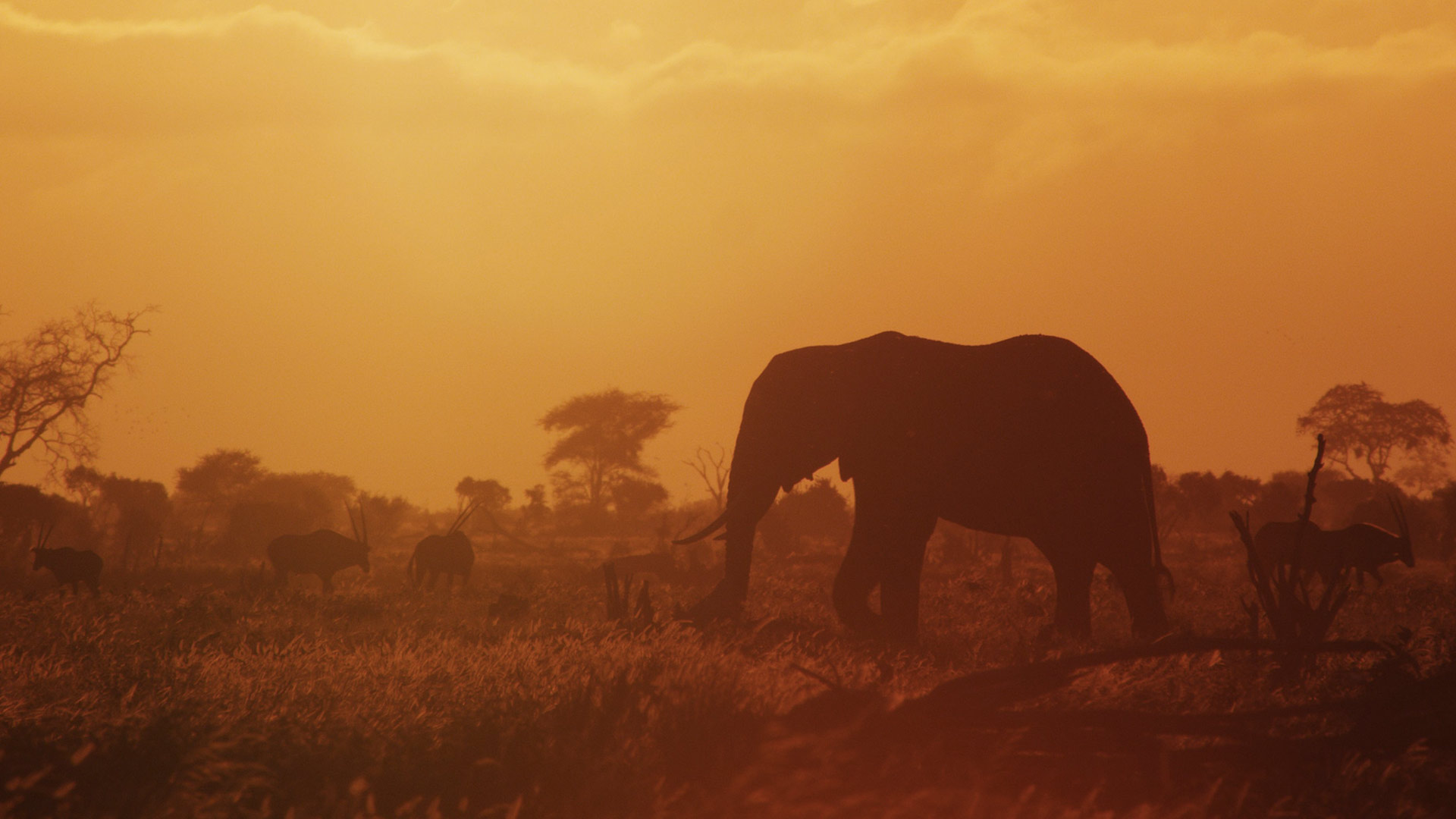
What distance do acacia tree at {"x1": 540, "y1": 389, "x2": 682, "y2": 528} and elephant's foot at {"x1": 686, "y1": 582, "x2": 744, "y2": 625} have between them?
45326 millimetres

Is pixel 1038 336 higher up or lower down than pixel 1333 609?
higher up

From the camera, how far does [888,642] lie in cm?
1084

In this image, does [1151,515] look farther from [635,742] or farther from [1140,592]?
[635,742]

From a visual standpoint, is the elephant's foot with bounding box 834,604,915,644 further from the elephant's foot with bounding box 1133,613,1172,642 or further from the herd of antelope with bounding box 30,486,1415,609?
the herd of antelope with bounding box 30,486,1415,609

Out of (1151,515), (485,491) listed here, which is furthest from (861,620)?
(485,491)

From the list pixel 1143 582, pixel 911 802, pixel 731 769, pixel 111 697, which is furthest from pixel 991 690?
pixel 1143 582

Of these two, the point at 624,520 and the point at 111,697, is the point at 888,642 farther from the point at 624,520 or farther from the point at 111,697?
the point at 624,520

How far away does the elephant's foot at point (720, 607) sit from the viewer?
1202 cm

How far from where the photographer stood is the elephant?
1170 cm

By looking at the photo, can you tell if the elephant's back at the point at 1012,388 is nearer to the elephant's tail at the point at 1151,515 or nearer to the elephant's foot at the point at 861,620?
the elephant's tail at the point at 1151,515

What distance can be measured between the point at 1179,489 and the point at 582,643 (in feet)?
110

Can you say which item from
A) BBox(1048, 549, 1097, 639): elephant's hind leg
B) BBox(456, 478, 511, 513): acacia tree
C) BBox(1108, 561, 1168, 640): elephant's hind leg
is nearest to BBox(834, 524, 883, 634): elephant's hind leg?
BBox(1048, 549, 1097, 639): elephant's hind leg

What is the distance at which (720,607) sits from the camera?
1236 cm

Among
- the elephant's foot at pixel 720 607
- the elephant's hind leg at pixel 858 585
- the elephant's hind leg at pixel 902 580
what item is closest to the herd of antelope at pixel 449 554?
the elephant's hind leg at pixel 902 580
